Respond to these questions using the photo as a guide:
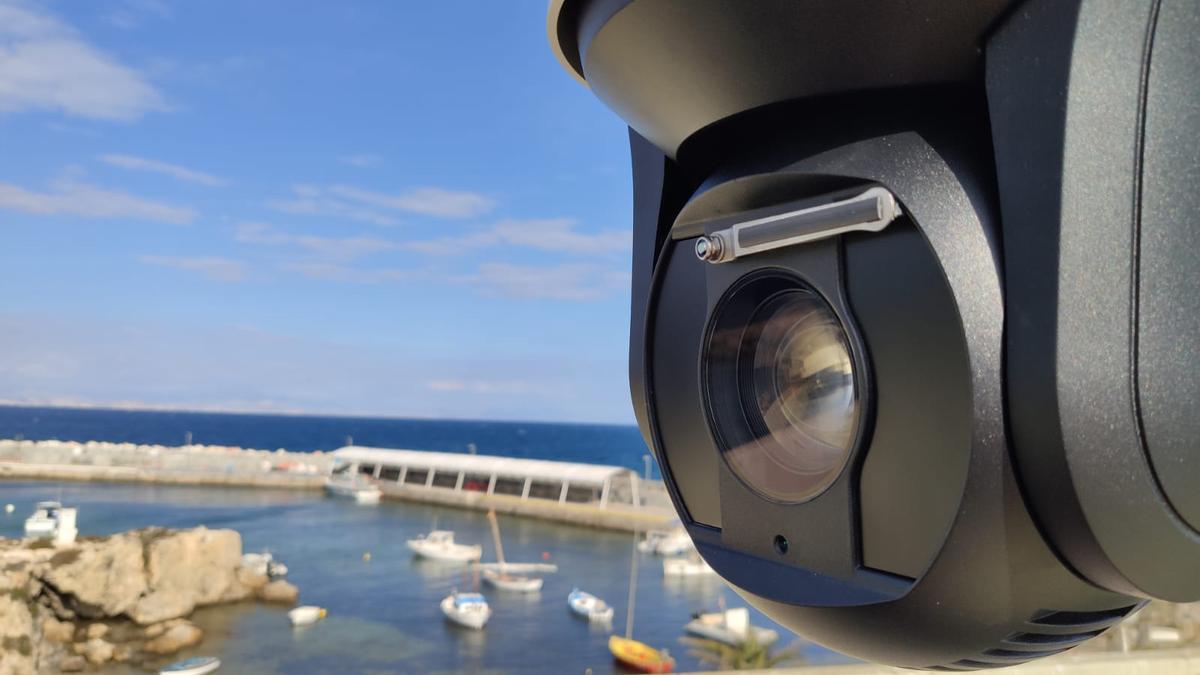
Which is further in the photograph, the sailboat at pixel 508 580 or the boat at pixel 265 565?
the sailboat at pixel 508 580

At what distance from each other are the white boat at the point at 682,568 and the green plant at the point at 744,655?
3531 mm

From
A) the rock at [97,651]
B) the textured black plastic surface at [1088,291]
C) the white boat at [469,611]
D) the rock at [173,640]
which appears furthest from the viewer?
the white boat at [469,611]

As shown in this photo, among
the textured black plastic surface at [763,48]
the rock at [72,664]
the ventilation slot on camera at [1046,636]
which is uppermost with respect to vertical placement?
the textured black plastic surface at [763,48]

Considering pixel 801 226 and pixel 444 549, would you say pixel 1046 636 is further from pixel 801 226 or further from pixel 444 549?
pixel 444 549

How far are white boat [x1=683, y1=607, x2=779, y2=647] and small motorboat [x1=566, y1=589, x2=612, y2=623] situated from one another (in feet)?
4.85

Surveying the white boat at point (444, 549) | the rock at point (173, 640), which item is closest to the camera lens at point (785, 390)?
the rock at point (173, 640)

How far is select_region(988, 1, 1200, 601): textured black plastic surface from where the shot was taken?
36 centimetres

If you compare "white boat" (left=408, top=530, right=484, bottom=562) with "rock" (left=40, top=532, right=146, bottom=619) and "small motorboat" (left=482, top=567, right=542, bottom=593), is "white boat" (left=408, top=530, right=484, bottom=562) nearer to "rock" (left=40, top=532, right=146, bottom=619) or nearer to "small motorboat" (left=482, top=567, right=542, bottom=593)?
"small motorboat" (left=482, top=567, right=542, bottom=593)

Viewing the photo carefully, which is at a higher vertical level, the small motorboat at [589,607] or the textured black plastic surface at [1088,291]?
the textured black plastic surface at [1088,291]

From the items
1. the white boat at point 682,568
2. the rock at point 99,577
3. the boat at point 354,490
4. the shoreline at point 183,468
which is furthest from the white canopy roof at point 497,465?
the rock at point 99,577

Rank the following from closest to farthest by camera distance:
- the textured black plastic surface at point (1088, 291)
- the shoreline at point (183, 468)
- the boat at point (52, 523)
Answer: the textured black plastic surface at point (1088, 291), the boat at point (52, 523), the shoreline at point (183, 468)

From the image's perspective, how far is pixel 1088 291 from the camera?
1.20 ft

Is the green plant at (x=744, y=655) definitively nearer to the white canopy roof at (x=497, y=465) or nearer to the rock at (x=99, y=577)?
the white canopy roof at (x=497, y=465)

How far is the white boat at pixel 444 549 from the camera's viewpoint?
18.6m
